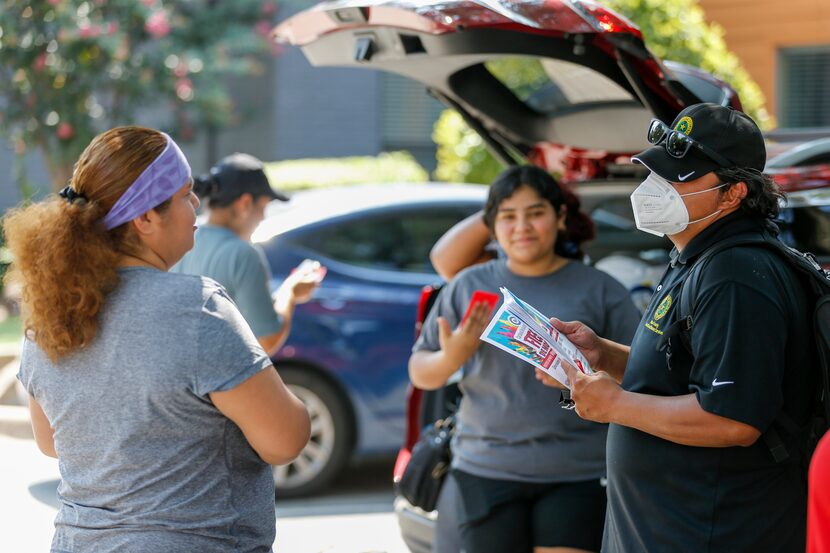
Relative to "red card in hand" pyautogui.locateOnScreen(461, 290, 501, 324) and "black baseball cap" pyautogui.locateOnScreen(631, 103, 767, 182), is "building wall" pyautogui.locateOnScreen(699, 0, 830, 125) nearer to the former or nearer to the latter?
"red card in hand" pyautogui.locateOnScreen(461, 290, 501, 324)

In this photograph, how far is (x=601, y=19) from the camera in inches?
126

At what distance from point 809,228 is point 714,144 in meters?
1.47

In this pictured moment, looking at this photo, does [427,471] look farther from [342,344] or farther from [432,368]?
[342,344]

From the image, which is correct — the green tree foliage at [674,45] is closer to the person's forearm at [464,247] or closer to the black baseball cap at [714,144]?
the person's forearm at [464,247]

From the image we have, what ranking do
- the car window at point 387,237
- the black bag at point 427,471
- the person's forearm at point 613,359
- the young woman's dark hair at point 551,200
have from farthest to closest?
the car window at point 387,237, the black bag at point 427,471, the young woman's dark hair at point 551,200, the person's forearm at point 613,359

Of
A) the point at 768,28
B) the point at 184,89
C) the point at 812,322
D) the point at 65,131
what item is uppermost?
the point at 812,322

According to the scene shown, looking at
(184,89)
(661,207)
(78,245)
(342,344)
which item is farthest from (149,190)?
(184,89)

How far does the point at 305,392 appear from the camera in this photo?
22.3ft

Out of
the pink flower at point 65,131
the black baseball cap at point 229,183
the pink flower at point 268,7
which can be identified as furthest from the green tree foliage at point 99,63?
the black baseball cap at point 229,183

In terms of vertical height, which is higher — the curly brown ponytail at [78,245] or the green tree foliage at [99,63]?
the curly brown ponytail at [78,245]

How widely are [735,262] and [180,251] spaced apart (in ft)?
4.06

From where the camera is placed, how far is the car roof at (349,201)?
7.10 metres

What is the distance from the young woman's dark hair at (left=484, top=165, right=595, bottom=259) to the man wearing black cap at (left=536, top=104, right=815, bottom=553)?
1.14 meters

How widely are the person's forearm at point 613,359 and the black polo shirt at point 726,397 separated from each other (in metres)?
0.39
